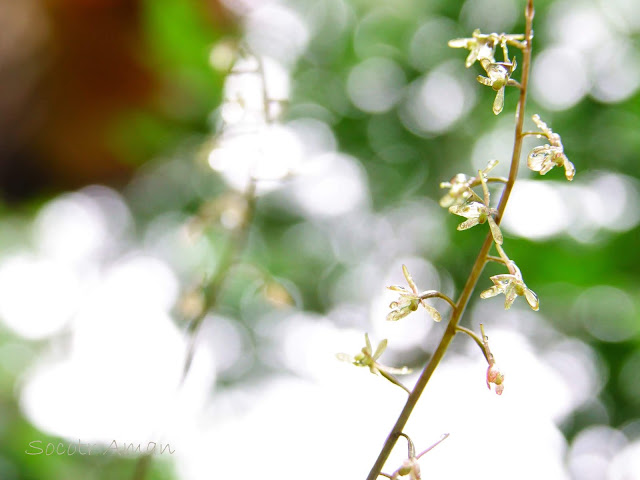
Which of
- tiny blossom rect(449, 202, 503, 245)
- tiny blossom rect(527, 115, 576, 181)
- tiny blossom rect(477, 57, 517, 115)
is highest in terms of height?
tiny blossom rect(477, 57, 517, 115)

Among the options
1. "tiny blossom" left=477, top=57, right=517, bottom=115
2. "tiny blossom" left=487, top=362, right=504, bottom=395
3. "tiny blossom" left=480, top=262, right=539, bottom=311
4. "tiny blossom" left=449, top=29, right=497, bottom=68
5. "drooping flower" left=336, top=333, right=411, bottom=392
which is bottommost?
"drooping flower" left=336, top=333, right=411, bottom=392

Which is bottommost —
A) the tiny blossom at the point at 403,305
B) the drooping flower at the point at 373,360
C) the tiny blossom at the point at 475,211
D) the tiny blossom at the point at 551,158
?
the drooping flower at the point at 373,360

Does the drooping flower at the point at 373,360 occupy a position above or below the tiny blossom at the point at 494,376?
below

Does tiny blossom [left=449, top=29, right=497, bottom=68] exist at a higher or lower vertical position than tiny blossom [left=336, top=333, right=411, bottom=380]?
higher

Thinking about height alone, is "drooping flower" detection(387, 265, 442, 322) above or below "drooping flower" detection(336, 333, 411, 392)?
above

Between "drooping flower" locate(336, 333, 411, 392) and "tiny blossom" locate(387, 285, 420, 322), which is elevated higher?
"tiny blossom" locate(387, 285, 420, 322)

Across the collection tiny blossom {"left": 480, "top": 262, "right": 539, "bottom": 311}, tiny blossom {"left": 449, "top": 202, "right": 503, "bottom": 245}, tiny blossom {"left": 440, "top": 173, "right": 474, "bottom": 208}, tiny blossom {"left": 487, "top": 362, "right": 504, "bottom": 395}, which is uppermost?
tiny blossom {"left": 440, "top": 173, "right": 474, "bottom": 208}

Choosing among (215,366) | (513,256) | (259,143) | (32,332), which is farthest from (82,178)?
(259,143)

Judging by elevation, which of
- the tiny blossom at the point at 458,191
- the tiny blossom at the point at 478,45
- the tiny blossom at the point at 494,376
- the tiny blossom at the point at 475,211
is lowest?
the tiny blossom at the point at 494,376
